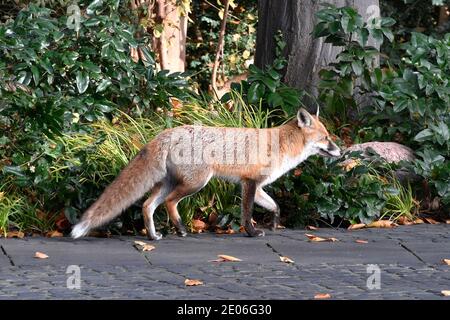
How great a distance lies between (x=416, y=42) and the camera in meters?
10.7

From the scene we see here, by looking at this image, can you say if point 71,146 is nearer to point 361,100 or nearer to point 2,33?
point 2,33

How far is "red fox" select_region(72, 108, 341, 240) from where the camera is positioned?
8.56 meters

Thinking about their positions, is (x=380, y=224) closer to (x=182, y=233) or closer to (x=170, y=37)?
(x=182, y=233)

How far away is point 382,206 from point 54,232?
3.22 metres

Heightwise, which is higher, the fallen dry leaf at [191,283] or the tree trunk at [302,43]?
the tree trunk at [302,43]

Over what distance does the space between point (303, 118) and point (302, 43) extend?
2184mm

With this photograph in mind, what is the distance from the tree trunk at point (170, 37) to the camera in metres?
13.6

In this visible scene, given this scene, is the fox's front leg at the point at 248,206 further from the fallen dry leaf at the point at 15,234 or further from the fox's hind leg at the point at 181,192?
the fallen dry leaf at the point at 15,234

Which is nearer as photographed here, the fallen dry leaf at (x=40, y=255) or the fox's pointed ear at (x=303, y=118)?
the fallen dry leaf at (x=40, y=255)

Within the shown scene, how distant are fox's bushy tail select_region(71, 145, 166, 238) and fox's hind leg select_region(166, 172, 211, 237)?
0.20m

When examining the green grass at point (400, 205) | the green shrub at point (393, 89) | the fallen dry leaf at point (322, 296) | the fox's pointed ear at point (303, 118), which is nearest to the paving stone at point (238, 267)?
the fallen dry leaf at point (322, 296)

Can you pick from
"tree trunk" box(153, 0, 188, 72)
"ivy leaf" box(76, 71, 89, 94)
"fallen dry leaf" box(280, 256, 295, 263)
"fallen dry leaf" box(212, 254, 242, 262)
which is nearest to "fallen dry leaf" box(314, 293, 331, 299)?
"fallen dry leaf" box(280, 256, 295, 263)

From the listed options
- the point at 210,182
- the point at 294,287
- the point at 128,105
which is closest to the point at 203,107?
the point at 128,105

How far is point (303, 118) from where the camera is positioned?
9.40m
